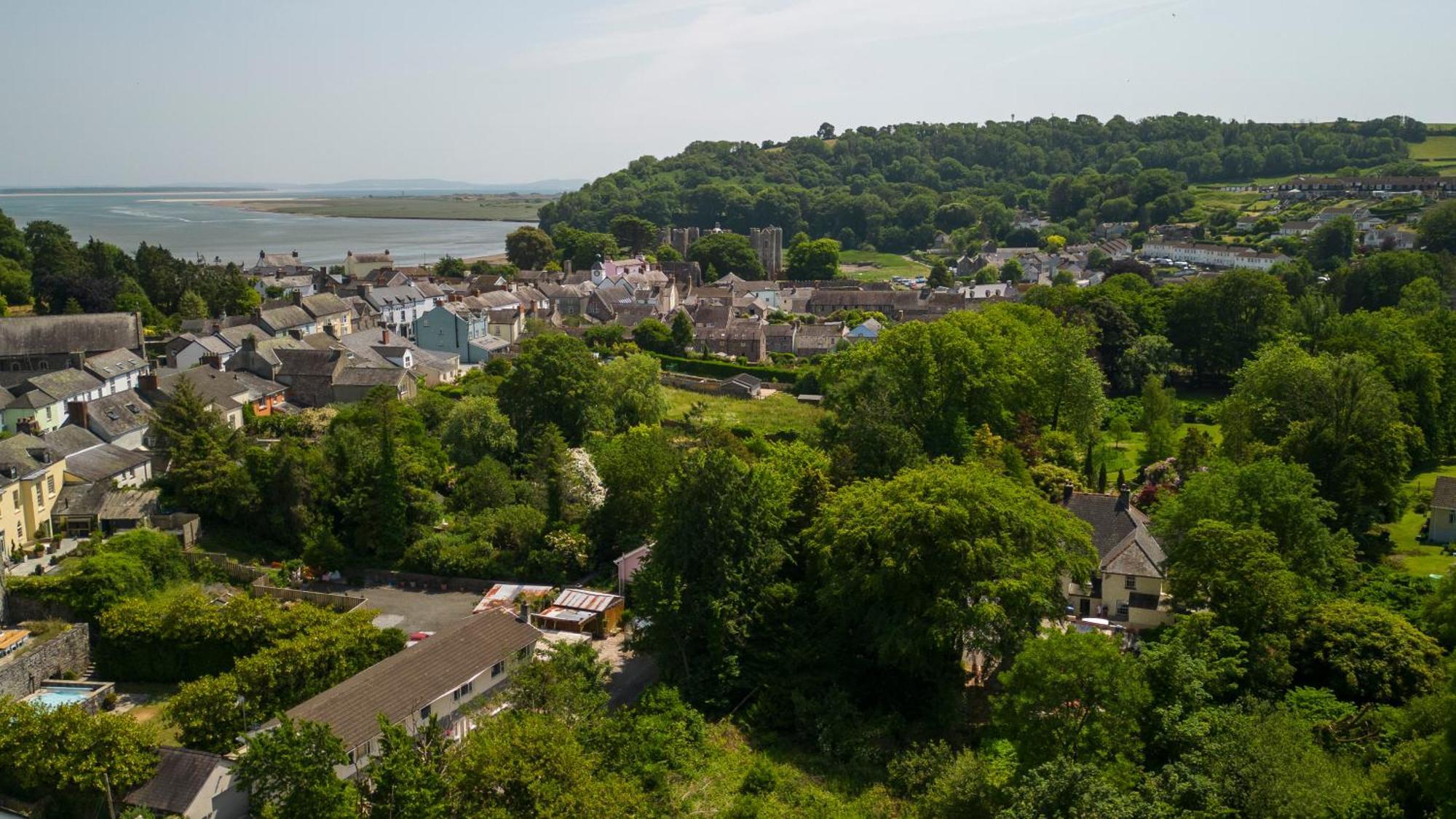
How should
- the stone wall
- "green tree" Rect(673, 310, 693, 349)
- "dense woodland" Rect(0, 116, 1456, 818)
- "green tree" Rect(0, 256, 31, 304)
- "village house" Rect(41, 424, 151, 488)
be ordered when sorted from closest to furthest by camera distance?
"dense woodland" Rect(0, 116, 1456, 818)
the stone wall
"village house" Rect(41, 424, 151, 488)
"green tree" Rect(0, 256, 31, 304)
"green tree" Rect(673, 310, 693, 349)

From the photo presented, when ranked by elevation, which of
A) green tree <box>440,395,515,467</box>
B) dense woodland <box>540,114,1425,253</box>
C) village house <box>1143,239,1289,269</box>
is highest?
dense woodland <box>540,114,1425,253</box>

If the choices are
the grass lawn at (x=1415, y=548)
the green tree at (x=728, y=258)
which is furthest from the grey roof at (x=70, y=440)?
the green tree at (x=728, y=258)

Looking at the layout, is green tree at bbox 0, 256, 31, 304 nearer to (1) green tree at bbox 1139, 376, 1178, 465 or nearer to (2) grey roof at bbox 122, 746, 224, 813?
(2) grey roof at bbox 122, 746, 224, 813

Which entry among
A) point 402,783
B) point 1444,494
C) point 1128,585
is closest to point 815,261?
point 1444,494

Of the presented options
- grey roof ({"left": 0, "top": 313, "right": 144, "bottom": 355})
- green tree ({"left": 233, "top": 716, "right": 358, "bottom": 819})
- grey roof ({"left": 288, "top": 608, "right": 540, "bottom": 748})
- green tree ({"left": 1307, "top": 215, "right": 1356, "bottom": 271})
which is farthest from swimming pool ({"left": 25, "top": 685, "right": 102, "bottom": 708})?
green tree ({"left": 1307, "top": 215, "right": 1356, "bottom": 271})

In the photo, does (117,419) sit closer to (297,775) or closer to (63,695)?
(63,695)

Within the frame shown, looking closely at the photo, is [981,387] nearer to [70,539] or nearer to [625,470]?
[625,470]
